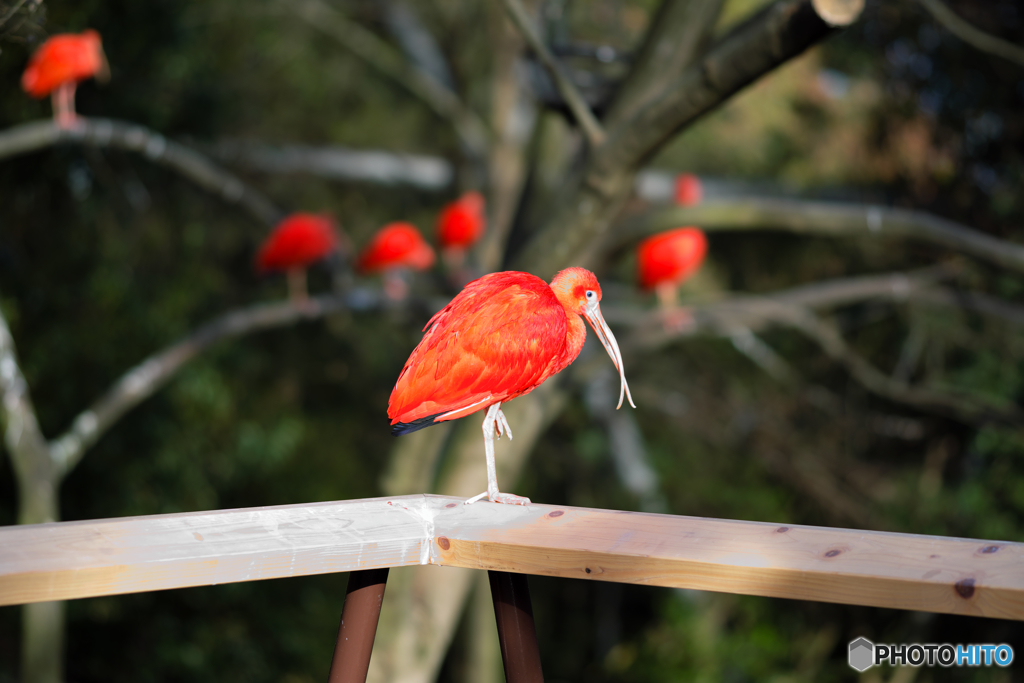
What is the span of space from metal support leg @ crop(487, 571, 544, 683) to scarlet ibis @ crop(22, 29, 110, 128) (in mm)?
3900

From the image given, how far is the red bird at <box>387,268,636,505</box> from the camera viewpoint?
6.55ft

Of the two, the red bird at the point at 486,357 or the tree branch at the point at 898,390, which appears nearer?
the red bird at the point at 486,357

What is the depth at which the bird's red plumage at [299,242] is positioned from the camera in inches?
243

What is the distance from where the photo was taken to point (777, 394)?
29.1ft

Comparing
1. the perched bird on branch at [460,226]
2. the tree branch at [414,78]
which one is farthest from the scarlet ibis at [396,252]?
the tree branch at [414,78]

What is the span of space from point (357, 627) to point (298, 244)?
463 centimetres

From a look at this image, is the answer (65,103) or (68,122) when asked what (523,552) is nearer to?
(68,122)

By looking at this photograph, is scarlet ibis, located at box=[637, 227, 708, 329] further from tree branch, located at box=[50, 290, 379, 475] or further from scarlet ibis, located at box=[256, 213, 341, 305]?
scarlet ibis, located at box=[256, 213, 341, 305]

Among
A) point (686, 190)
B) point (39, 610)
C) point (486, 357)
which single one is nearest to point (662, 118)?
point (486, 357)

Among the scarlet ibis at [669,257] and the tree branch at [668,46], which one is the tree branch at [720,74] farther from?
the scarlet ibis at [669,257]

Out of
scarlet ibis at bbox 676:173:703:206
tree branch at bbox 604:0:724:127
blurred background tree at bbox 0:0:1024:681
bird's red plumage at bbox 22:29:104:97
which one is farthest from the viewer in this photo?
blurred background tree at bbox 0:0:1024:681

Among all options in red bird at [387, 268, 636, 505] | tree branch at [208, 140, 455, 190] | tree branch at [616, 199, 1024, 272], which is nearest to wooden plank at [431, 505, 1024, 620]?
red bird at [387, 268, 636, 505]

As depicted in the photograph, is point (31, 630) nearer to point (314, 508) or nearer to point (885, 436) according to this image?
point (314, 508)

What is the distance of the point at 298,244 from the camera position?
6.17 m
